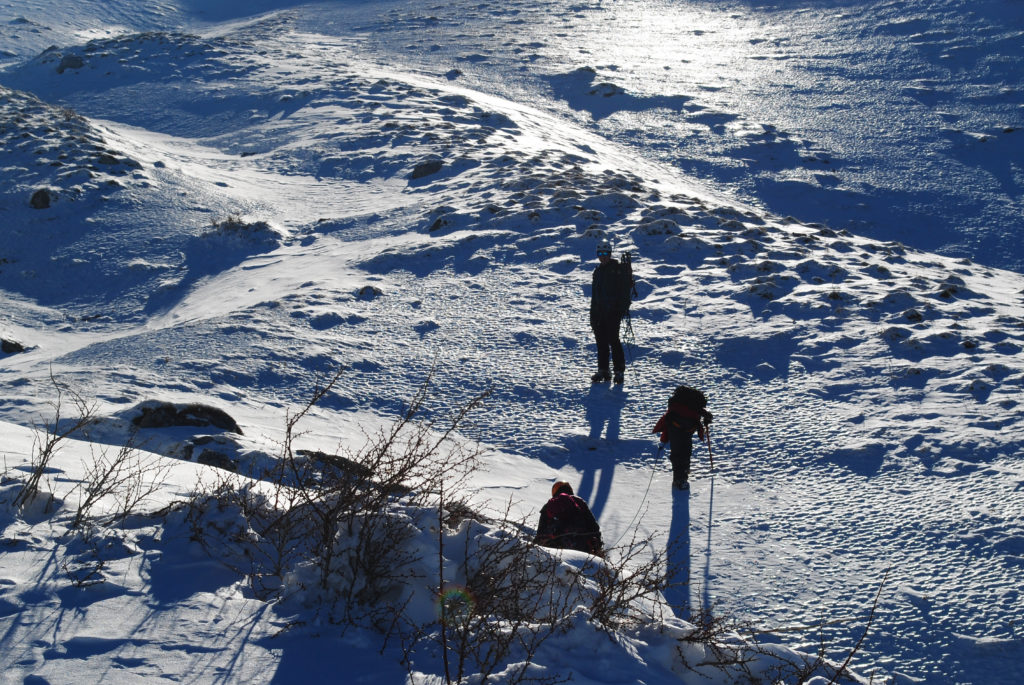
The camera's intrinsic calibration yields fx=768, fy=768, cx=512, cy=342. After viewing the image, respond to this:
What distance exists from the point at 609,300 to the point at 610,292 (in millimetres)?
95

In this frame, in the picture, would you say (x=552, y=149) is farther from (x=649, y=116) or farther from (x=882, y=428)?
(x=882, y=428)

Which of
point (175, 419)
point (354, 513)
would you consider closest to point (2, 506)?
point (354, 513)

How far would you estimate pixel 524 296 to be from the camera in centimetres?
1168

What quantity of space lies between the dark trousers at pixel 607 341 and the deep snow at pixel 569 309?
41 cm

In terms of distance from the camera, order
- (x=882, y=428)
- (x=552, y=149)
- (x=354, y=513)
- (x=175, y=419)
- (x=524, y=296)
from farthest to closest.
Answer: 1. (x=552, y=149)
2. (x=524, y=296)
3. (x=882, y=428)
4. (x=175, y=419)
5. (x=354, y=513)

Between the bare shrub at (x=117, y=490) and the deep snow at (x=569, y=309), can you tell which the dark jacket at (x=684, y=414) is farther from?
the bare shrub at (x=117, y=490)

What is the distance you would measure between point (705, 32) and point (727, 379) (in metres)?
27.3

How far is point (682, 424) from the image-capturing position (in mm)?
6941

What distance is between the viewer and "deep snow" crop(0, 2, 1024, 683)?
520cm

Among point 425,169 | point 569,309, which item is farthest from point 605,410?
point 425,169

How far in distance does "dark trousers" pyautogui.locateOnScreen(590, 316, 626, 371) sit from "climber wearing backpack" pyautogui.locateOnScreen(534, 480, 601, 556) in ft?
12.5

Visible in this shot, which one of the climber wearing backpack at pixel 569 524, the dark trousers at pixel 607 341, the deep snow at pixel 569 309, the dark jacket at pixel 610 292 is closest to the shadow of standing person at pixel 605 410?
the deep snow at pixel 569 309

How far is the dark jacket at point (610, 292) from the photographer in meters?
9.09

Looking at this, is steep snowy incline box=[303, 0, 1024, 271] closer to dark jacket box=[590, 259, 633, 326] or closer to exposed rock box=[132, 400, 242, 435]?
dark jacket box=[590, 259, 633, 326]
